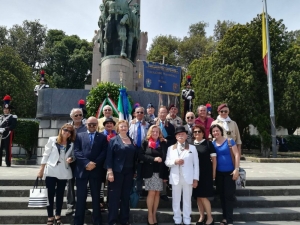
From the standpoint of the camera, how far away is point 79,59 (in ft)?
121

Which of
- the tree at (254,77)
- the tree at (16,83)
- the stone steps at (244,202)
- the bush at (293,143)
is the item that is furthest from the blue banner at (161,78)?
the bush at (293,143)

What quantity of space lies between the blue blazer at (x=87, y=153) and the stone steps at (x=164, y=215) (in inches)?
37.8

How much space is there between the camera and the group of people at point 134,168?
4754 mm

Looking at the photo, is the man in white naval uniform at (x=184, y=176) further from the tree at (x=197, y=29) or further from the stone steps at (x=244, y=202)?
the tree at (x=197, y=29)

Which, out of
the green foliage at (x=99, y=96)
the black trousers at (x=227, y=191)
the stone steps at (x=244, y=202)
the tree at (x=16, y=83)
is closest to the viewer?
the black trousers at (x=227, y=191)

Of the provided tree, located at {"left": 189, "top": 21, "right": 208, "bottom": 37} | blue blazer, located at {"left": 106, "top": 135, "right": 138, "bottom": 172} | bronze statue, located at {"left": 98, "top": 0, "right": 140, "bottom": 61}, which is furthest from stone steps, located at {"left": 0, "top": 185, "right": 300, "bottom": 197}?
tree, located at {"left": 189, "top": 21, "right": 208, "bottom": 37}

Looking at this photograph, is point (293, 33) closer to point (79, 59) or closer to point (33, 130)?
point (79, 59)

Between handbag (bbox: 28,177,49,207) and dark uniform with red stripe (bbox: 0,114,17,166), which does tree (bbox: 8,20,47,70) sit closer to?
dark uniform with red stripe (bbox: 0,114,17,166)

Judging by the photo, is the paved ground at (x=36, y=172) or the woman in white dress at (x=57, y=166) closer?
the woman in white dress at (x=57, y=166)

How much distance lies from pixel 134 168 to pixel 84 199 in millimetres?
934

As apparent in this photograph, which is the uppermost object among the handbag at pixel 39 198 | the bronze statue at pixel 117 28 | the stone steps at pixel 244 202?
the bronze statue at pixel 117 28

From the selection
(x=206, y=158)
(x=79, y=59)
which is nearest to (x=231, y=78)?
(x=206, y=158)

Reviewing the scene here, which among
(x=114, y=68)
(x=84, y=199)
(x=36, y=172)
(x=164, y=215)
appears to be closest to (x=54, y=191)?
(x=84, y=199)

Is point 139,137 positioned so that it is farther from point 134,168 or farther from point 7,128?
point 7,128
